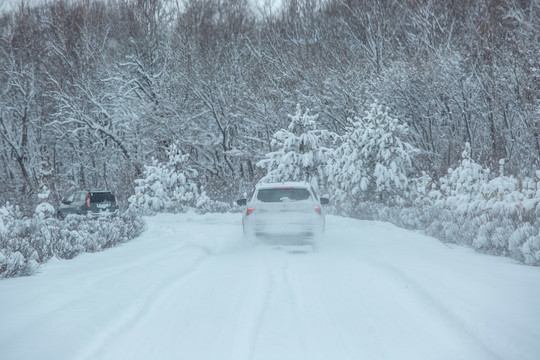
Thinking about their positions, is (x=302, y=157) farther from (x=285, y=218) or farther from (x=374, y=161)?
(x=285, y=218)

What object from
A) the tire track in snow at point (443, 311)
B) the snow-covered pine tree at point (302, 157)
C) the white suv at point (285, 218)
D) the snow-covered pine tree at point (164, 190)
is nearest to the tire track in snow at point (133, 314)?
the white suv at point (285, 218)

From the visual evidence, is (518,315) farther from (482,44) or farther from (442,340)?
(482,44)

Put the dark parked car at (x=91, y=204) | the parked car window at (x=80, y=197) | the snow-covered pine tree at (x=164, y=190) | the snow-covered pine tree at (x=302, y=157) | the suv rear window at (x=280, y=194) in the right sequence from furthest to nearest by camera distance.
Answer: the snow-covered pine tree at (x=164, y=190)
the snow-covered pine tree at (x=302, y=157)
the parked car window at (x=80, y=197)
the dark parked car at (x=91, y=204)
the suv rear window at (x=280, y=194)

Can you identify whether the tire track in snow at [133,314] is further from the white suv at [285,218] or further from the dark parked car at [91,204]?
the dark parked car at [91,204]

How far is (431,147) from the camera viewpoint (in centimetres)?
2616

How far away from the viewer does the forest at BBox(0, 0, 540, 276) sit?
2364 centimetres

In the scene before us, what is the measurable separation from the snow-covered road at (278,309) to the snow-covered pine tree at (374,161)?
9854 millimetres

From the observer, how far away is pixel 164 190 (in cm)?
2697

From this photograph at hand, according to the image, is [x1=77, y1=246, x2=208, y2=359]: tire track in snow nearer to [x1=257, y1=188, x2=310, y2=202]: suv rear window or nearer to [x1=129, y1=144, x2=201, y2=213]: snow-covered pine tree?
[x1=257, y1=188, x2=310, y2=202]: suv rear window

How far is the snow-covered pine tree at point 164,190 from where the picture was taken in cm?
2630

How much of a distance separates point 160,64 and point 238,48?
18.7 ft

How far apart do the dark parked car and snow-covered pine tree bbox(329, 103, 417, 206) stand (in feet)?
35.1

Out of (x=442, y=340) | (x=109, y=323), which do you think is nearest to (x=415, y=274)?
(x=442, y=340)

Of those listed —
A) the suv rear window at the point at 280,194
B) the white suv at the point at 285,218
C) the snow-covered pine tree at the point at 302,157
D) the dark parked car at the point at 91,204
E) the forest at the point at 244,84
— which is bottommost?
the dark parked car at the point at 91,204
